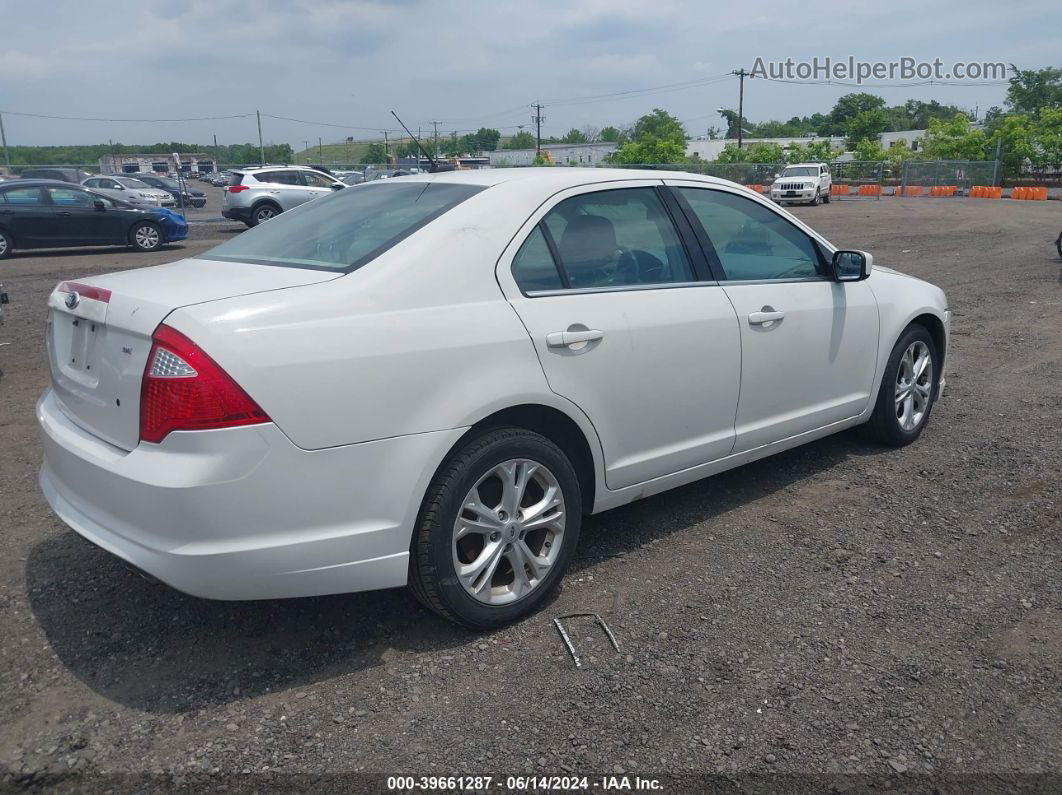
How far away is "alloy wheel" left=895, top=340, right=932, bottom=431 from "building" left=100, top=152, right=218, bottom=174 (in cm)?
6463

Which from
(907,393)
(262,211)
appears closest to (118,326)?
(907,393)

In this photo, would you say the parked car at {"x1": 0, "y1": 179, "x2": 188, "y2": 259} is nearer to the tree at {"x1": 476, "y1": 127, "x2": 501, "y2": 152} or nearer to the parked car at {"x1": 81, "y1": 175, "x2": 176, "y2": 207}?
the parked car at {"x1": 81, "y1": 175, "x2": 176, "y2": 207}

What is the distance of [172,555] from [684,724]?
1712 mm

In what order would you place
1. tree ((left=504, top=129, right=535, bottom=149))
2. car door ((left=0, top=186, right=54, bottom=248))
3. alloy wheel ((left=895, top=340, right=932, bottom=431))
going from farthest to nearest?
tree ((left=504, top=129, right=535, bottom=149)), car door ((left=0, top=186, right=54, bottom=248)), alloy wheel ((left=895, top=340, right=932, bottom=431))

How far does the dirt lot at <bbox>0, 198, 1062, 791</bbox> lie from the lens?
270cm

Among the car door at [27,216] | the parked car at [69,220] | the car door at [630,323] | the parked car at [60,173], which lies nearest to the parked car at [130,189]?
the parked car at [60,173]

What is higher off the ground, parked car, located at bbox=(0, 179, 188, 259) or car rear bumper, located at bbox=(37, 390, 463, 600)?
parked car, located at bbox=(0, 179, 188, 259)

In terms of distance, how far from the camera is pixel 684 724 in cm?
284

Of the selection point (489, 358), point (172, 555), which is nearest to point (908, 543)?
point (489, 358)

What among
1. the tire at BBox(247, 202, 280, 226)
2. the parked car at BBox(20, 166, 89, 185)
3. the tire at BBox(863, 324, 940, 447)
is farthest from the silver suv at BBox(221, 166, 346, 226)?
the tire at BBox(863, 324, 940, 447)

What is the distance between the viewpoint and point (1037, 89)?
3110 inches

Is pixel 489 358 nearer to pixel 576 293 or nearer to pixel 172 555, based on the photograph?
pixel 576 293

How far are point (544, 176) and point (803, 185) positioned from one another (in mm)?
34334

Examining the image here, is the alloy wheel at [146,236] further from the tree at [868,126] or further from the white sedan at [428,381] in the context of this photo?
the tree at [868,126]
